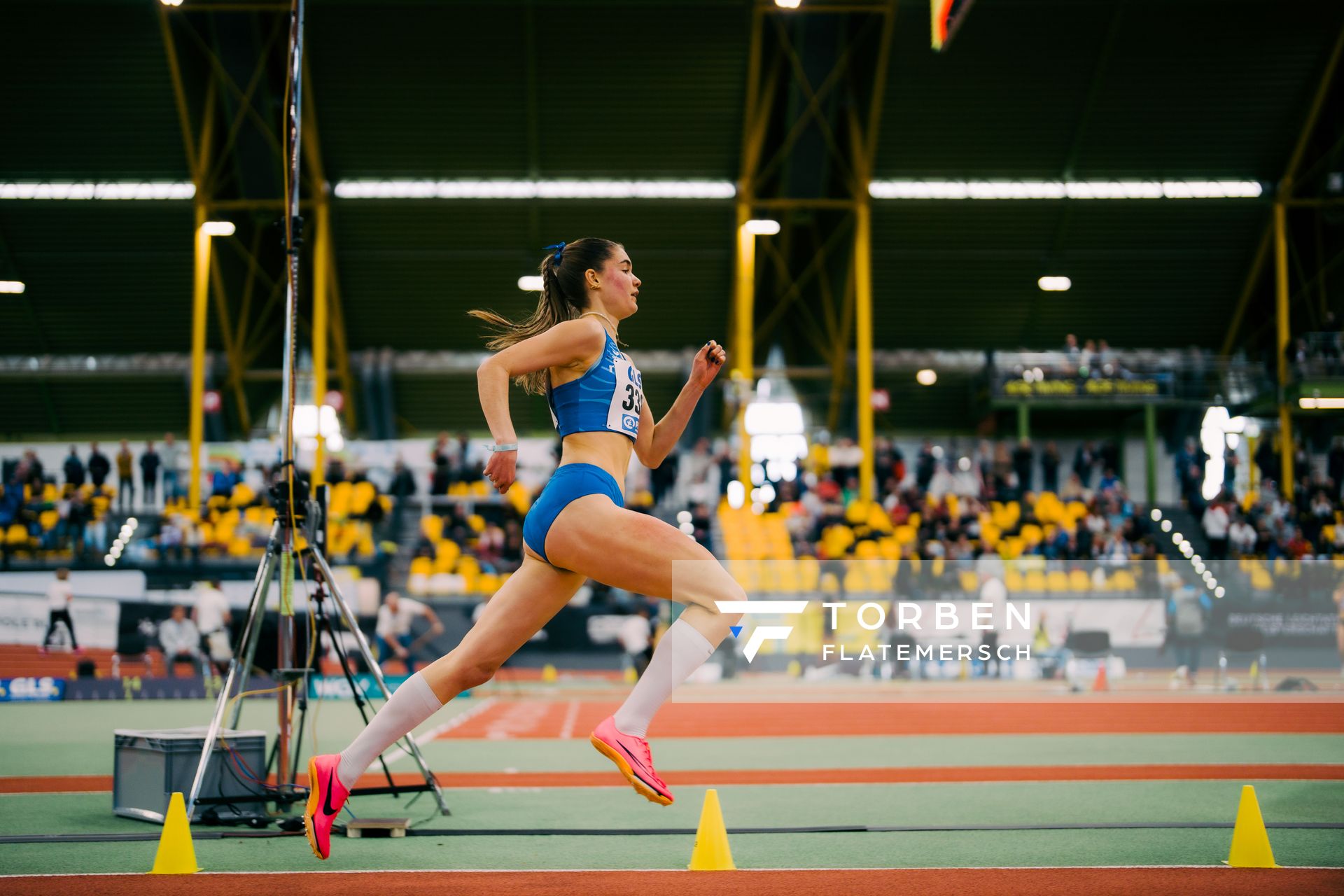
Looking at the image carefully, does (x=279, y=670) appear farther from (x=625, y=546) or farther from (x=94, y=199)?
(x=94, y=199)

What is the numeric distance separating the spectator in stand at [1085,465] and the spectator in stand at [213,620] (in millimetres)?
17215

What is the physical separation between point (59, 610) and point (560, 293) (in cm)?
1576

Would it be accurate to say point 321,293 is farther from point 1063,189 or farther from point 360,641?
point 360,641

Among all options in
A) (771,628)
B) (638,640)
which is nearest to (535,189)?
(638,640)

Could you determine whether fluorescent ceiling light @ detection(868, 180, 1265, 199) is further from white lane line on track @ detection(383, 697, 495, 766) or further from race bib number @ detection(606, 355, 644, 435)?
race bib number @ detection(606, 355, 644, 435)

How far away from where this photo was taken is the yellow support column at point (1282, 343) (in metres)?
26.1

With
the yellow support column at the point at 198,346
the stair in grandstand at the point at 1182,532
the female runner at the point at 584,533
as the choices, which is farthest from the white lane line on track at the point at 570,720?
the stair in grandstand at the point at 1182,532

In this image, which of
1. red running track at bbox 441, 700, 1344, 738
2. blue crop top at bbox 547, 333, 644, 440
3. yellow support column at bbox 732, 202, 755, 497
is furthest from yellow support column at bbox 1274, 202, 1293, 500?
blue crop top at bbox 547, 333, 644, 440

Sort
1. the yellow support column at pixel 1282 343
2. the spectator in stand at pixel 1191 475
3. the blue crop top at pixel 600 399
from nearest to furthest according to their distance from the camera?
the blue crop top at pixel 600 399 → the spectator in stand at pixel 1191 475 → the yellow support column at pixel 1282 343

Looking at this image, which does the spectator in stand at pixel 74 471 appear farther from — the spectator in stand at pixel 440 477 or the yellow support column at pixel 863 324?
the yellow support column at pixel 863 324

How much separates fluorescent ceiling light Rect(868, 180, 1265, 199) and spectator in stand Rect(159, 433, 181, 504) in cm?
1506

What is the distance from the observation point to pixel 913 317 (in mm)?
29281

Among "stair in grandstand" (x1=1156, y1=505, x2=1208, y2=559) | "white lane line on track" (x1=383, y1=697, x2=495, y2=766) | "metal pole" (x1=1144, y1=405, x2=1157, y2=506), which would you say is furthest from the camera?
"metal pole" (x1=1144, y1=405, x2=1157, y2=506)

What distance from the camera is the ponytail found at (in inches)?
196
